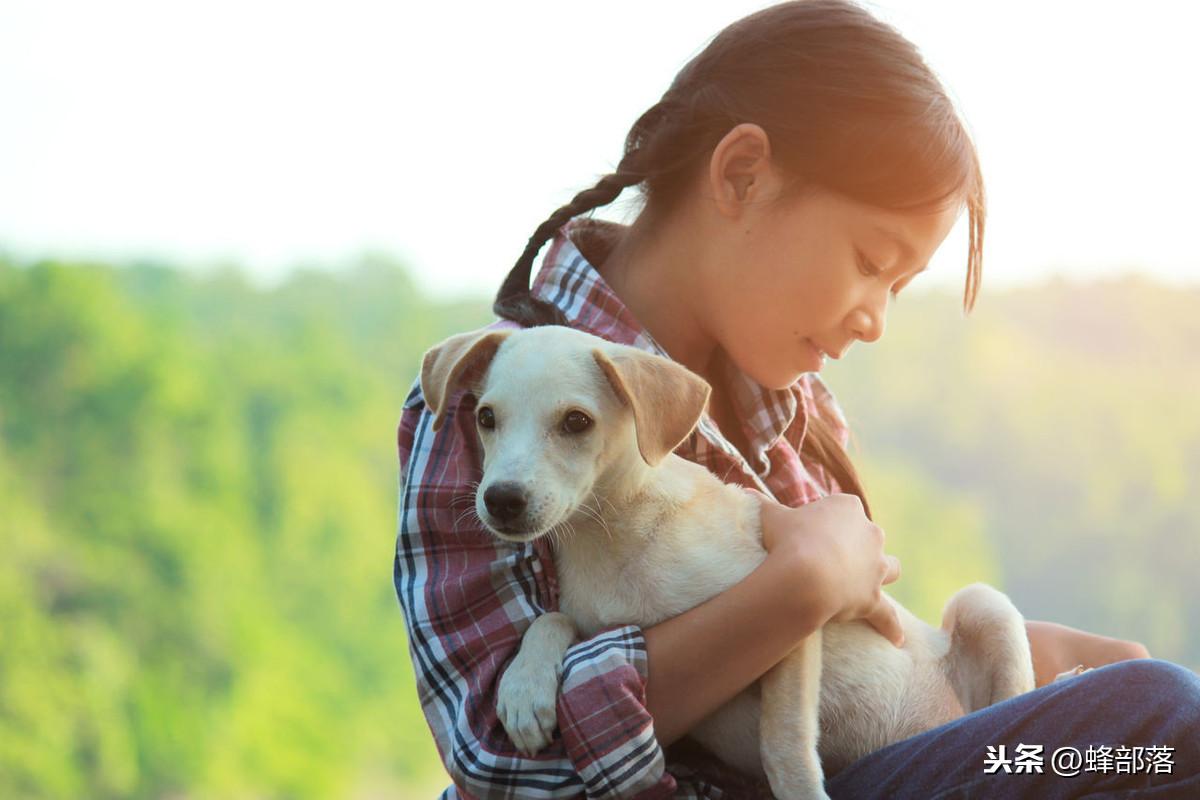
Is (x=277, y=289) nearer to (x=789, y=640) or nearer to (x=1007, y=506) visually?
(x=1007, y=506)

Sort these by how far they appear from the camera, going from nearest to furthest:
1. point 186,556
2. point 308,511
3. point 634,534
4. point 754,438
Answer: point 634,534
point 754,438
point 186,556
point 308,511

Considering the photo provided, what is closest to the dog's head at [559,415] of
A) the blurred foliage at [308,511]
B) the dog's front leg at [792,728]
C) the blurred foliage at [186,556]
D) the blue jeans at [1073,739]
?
the dog's front leg at [792,728]

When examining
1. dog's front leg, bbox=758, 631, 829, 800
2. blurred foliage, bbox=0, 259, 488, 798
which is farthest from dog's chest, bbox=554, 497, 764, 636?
blurred foliage, bbox=0, 259, 488, 798

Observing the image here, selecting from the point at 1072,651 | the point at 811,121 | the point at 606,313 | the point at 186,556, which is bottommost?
the point at 186,556

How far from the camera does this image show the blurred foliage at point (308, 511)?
7598mm

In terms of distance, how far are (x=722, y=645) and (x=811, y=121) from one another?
0.82 meters

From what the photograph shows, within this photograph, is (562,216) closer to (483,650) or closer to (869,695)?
(483,650)

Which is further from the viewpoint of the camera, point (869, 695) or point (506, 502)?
point (869, 695)

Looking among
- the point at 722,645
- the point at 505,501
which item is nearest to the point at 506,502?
the point at 505,501

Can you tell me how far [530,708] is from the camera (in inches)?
53.1

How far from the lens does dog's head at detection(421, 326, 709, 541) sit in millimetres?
1424

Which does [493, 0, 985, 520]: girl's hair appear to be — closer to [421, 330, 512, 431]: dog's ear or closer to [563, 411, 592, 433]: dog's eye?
[421, 330, 512, 431]: dog's ear

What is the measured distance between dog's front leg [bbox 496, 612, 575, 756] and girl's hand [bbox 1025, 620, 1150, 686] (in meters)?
1.01

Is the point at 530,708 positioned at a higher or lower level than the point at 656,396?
lower
